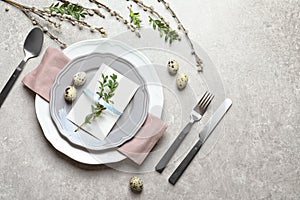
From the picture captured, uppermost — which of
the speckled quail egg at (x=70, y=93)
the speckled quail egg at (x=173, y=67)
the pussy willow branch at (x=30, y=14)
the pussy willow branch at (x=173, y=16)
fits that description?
the pussy willow branch at (x=173, y=16)

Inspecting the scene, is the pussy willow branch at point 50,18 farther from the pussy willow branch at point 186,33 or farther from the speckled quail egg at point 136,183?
the speckled quail egg at point 136,183

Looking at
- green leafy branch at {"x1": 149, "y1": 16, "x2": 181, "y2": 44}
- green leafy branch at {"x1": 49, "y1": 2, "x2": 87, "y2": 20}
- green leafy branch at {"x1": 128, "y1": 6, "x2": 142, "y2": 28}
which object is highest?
green leafy branch at {"x1": 149, "y1": 16, "x2": 181, "y2": 44}

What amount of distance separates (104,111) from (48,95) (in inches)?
5.1

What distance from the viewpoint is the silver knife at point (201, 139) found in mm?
1151

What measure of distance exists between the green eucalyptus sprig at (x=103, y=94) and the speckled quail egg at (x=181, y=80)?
14 centimetres

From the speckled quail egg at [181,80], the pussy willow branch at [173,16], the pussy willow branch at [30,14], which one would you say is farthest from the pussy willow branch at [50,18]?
the speckled quail egg at [181,80]

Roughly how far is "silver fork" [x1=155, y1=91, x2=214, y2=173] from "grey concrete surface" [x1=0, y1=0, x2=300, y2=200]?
0.02m

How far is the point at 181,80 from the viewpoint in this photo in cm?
117

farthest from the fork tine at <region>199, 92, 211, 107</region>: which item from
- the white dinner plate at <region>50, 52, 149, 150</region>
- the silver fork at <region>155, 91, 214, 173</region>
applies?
the white dinner plate at <region>50, 52, 149, 150</region>

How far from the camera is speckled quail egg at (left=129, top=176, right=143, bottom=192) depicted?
3.73 ft

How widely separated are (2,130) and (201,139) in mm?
445

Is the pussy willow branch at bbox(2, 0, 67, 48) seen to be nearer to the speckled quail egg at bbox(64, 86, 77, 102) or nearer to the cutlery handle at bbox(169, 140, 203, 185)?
the speckled quail egg at bbox(64, 86, 77, 102)

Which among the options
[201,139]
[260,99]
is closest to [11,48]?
[201,139]

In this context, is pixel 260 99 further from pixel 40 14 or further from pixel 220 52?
pixel 40 14
